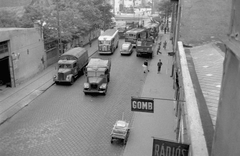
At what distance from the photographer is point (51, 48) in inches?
1246

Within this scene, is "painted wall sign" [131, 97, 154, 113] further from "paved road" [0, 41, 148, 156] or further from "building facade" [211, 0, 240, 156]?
"building facade" [211, 0, 240, 156]

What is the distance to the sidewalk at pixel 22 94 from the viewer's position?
61.4 feet

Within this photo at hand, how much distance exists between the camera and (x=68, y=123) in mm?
16781

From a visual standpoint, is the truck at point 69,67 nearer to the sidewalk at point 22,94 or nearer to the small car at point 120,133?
the sidewalk at point 22,94

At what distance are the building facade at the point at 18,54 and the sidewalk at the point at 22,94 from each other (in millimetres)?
883

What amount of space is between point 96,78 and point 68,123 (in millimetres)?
5801

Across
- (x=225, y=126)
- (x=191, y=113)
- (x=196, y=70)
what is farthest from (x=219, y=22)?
(x=225, y=126)

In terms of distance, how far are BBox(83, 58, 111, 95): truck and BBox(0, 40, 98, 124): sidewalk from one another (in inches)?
169

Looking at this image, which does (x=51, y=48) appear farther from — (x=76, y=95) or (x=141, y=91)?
(x=141, y=91)

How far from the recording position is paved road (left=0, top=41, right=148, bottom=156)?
45.6 feet

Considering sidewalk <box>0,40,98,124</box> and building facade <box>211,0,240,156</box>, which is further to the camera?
sidewalk <box>0,40,98,124</box>

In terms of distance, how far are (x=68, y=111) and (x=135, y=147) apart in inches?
263

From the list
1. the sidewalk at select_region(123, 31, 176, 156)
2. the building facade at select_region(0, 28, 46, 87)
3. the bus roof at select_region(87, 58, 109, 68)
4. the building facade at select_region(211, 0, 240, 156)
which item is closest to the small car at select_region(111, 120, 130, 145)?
the sidewalk at select_region(123, 31, 176, 156)

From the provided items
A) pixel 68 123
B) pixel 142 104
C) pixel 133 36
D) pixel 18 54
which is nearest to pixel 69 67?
pixel 18 54
